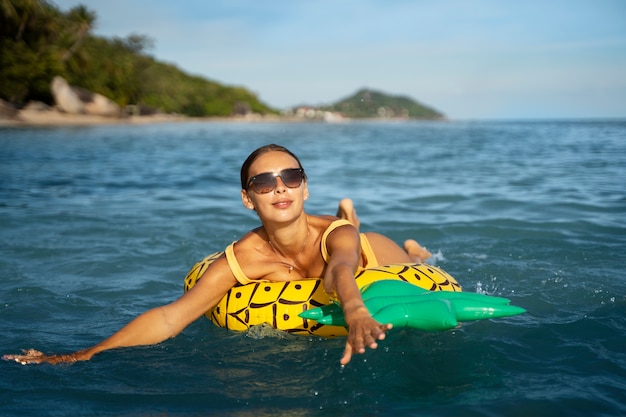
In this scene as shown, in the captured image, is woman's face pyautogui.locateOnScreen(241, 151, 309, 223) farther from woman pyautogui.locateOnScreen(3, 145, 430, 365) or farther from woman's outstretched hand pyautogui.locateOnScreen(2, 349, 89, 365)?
woman's outstretched hand pyautogui.locateOnScreen(2, 349, 89, 365)

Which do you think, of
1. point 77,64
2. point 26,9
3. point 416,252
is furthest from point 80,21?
point 416,252

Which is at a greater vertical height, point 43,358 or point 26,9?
point 26,9

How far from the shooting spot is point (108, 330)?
4969 mm

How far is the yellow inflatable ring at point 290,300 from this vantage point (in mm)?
4285

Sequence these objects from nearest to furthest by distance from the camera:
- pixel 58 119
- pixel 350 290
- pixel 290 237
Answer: pixel 350 290, pixel 290 237, pixel 58 119

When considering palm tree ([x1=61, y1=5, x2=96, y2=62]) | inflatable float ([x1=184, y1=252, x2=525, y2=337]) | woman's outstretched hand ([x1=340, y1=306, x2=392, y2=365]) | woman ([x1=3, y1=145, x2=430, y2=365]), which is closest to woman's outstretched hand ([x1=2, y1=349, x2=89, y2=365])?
woman ([x1=3, y1=145, x2=430, y2=365])

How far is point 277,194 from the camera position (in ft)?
13.3

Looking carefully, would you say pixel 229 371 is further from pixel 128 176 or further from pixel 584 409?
pixel 128 176

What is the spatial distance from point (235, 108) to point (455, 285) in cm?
7933

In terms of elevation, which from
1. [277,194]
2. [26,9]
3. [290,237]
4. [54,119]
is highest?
[26,9]

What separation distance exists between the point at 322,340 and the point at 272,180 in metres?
1.15

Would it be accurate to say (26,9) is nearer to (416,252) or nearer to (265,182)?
(416,252)

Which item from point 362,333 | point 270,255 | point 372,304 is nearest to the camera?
point 362,333

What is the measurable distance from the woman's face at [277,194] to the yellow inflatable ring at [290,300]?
530mm
